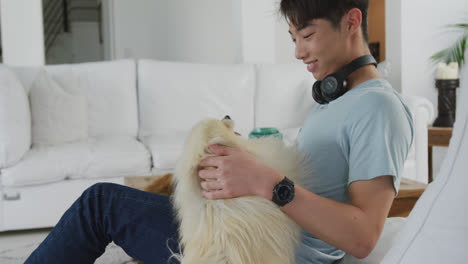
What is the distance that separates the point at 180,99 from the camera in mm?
3434

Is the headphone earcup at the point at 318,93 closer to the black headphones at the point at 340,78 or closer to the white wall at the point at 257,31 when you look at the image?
the black headphones at the point at 340,78

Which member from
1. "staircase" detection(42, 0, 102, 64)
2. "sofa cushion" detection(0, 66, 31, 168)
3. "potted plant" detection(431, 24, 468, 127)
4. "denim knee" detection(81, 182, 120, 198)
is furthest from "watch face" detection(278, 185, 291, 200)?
"staircase" detection(42, 0, 102, 64)

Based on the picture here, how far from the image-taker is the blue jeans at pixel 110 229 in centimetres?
97

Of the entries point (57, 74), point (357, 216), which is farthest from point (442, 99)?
point (357, 216)

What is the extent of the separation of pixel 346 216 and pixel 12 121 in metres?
2.39

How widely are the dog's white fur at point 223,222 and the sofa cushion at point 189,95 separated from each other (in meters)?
2.69

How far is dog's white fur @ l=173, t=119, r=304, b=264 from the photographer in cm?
69

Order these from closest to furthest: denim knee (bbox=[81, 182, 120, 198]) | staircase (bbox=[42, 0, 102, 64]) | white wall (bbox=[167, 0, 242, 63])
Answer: denim knee (bbox=[81, 182, 120, 198]), white wall (bbox=[167, 0, 242, 63]), staircase (bbox=[42, 0, 102, 64])

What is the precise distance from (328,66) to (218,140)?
1.28 feet

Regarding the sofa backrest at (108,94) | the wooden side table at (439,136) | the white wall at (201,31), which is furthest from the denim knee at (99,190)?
the white wall at (201,31)

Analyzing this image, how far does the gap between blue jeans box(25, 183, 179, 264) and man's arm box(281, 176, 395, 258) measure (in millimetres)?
342

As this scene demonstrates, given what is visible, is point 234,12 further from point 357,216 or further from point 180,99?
point 357,216

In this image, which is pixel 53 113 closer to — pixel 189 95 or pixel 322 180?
pixel 189 95

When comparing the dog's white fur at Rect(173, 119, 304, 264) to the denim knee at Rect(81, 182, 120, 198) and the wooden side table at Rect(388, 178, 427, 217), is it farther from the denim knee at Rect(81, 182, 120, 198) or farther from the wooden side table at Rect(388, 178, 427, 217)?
the wooden side table at Rect(388, 178, 427, 217)
